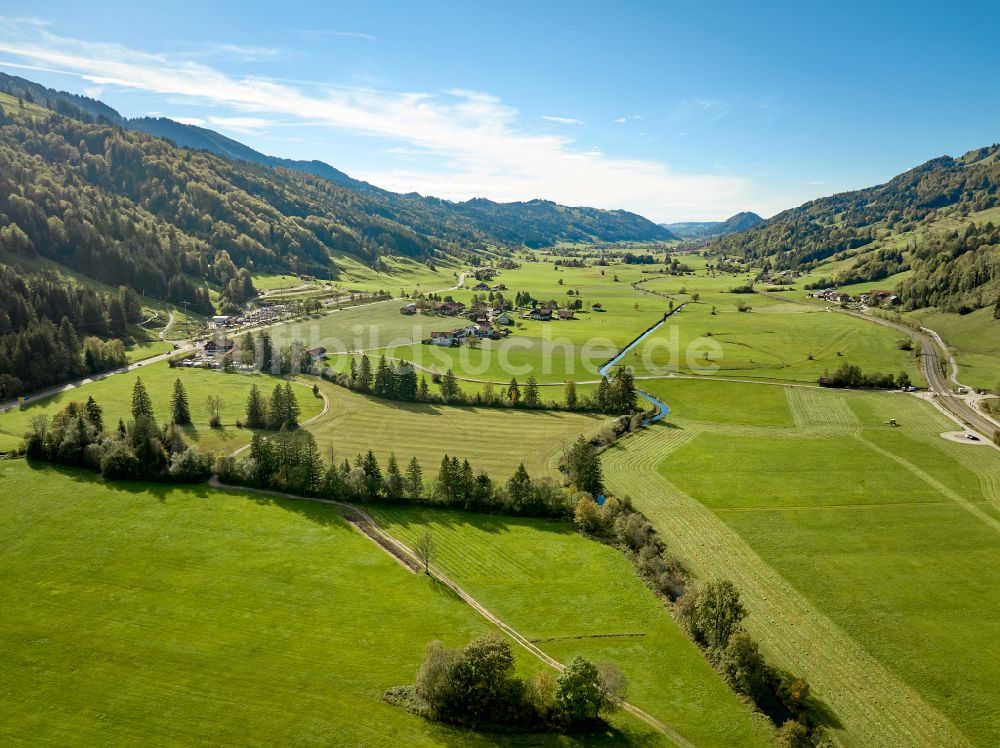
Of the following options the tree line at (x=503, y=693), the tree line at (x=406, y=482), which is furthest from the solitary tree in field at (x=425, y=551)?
the tree line at (x=503, y=693)

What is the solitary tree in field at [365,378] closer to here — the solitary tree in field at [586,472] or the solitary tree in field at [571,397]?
the solitary tree in field at [571,397]

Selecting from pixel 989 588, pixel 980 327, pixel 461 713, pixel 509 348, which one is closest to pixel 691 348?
pixel 509 348

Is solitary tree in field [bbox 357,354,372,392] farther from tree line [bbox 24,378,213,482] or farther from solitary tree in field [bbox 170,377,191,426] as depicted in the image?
tree line [bbox 24,378,213,482]

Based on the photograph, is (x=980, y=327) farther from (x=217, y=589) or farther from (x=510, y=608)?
(x=217, y=589)

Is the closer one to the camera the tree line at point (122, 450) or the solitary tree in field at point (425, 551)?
the solitary tree in field at point (425, 551)

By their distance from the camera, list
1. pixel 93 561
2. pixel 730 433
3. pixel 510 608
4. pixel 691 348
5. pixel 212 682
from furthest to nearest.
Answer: pixel 691 348 < pixel 730 433 < pixel 93 561 < pixel 510 608 < pixel 212 682

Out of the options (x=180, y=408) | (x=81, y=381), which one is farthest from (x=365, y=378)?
(x=81, y=381)

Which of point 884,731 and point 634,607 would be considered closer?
point 884,731
